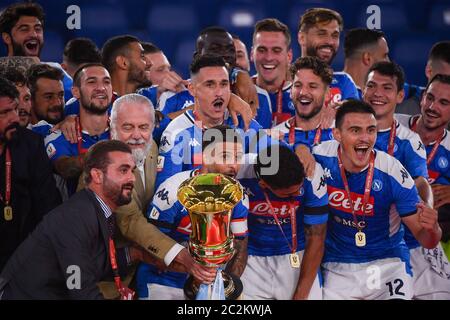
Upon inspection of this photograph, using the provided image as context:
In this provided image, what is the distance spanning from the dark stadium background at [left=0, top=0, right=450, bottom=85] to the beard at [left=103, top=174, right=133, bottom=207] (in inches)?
45.0

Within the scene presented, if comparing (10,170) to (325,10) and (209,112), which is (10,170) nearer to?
(209,112)

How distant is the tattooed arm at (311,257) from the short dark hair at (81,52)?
138cm

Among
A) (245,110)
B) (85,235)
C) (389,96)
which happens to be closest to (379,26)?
(389,96)

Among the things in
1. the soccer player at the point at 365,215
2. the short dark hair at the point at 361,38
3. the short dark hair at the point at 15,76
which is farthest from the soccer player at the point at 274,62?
the short dark hair at the point at 15,76

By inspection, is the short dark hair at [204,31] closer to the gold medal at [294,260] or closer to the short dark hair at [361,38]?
the short dark hair at [361,38]

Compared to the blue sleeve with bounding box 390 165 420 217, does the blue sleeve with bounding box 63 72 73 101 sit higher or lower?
higher

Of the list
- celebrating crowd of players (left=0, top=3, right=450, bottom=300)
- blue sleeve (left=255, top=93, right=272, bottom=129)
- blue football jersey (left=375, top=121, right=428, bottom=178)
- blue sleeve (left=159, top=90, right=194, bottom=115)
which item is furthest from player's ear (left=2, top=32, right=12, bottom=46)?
blue football jersey (left=375, top=121, right=428, bottom=178)

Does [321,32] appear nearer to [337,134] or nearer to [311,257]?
[337,134]

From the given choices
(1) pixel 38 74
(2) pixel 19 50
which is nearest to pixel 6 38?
(2) pixel 19 50

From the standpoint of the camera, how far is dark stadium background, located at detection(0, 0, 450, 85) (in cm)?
330

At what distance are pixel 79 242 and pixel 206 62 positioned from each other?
1.09 metres

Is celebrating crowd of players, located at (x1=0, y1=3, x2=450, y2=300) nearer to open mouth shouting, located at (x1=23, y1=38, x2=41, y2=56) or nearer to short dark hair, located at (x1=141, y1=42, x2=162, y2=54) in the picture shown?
open mouth shouting, located at (x1=23, y1=38, x2=41, y2=56)

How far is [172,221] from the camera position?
258 cm

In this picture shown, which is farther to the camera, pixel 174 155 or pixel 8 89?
pixel 174 155
